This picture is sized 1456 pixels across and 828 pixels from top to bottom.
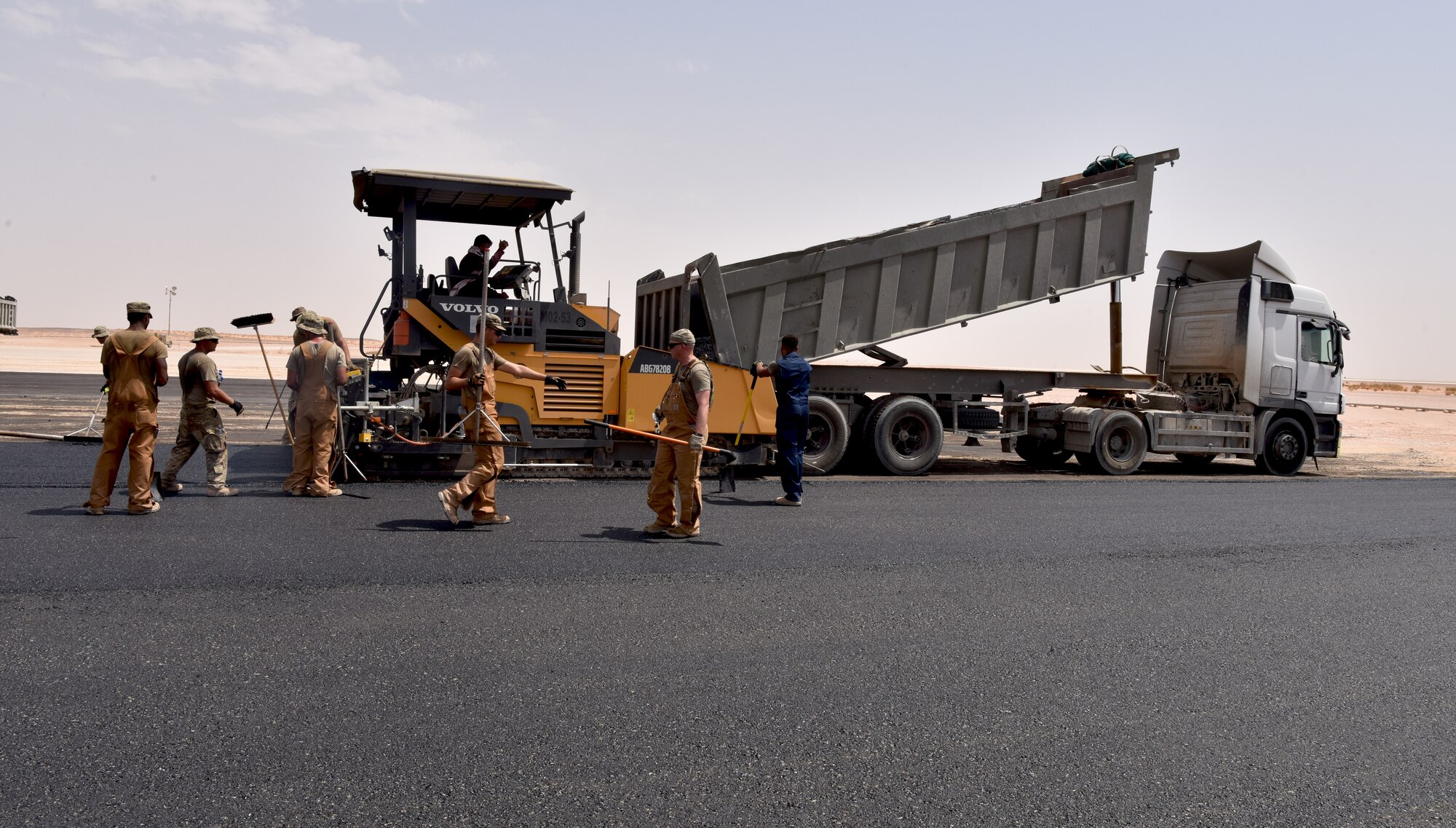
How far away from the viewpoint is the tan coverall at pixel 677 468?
7438mm

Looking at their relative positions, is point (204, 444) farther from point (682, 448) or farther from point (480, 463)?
point (682, 448)

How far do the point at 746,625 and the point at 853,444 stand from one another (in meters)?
7.58

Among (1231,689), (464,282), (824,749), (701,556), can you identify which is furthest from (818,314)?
(824,749)

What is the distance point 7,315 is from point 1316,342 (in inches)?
1595

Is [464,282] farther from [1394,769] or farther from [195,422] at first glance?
[1394,769]

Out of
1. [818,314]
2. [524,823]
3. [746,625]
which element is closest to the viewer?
[524,823]

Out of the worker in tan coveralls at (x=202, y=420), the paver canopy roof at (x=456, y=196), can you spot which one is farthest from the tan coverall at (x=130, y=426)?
the paver canopy roof at (x=456, y=196)

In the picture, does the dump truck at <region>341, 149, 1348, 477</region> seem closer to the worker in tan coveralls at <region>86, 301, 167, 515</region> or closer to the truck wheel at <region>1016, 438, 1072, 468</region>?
the truck wheel at <region>1016, 438, 1072, 468</region>

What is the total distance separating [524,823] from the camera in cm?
297

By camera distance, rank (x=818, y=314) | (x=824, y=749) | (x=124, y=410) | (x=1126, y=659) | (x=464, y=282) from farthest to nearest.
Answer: (x=818, y=314), (x=464, y=282), (x=124, y=410), (x=1126, y=659), (x=824, y=749)

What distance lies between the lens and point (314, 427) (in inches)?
344

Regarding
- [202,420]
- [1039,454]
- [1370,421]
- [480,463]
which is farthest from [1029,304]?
[1370,421]

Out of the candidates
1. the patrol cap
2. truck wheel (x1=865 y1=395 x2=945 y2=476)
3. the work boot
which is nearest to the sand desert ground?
truck wheel (x1=865 y1=395 x2=945 y2=476)

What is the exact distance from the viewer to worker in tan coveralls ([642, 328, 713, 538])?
7438mm
